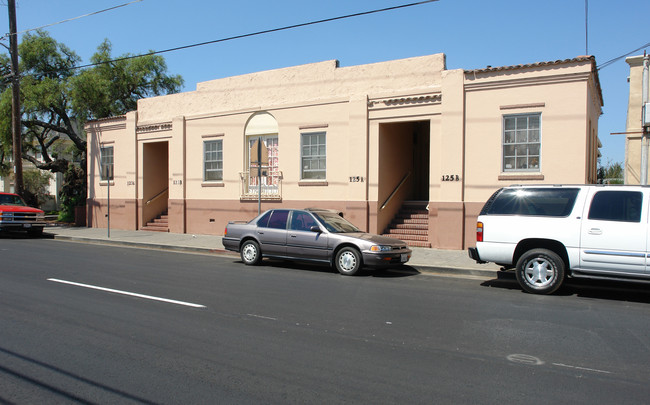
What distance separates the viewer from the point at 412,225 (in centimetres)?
1627

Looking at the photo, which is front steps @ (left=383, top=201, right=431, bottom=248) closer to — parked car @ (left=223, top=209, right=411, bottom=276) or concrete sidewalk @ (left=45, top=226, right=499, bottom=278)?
concrete sidewalk @ (left=45, top=226, right=499, bottom=278)

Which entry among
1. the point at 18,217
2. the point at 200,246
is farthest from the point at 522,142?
the point at 18,217

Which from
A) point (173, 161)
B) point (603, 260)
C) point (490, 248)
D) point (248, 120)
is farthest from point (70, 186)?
point (603, 260)

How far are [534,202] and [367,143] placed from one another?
24.9 feet

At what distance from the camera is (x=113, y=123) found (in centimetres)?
2300

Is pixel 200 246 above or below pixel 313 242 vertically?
below

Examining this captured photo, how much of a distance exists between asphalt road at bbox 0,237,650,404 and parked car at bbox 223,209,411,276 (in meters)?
1.09

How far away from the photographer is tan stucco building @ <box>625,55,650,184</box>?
1914 centimetres

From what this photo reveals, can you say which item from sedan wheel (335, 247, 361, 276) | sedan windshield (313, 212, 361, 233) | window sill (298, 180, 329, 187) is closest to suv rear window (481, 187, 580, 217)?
sedan wheel (335, 247, 361, 276)

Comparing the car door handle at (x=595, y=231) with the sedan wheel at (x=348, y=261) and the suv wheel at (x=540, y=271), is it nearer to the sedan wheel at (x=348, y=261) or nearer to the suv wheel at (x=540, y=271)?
the suv wheel at (x=540, y=271)

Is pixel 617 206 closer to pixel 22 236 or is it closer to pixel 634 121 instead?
pixel 634 121

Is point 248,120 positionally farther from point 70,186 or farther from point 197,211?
point 70,186

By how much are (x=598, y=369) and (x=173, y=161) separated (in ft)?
60.2

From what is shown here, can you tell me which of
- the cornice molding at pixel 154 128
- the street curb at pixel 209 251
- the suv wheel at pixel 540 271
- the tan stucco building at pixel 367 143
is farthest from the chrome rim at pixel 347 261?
the cornice molding at pixel 154 128
